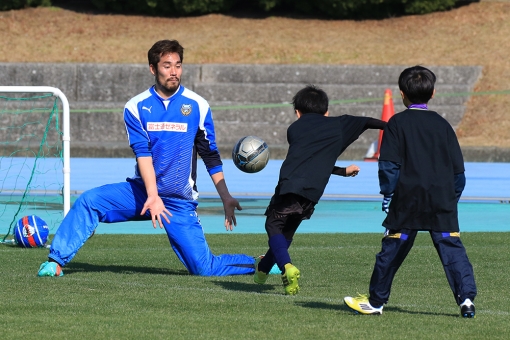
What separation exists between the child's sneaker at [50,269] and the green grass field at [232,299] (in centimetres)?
9

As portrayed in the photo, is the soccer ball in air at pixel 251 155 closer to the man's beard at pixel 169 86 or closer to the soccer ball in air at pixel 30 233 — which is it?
the man's beard at pixel 169 86

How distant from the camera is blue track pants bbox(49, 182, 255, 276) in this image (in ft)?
27.7

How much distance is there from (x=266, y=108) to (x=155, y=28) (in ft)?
23.8

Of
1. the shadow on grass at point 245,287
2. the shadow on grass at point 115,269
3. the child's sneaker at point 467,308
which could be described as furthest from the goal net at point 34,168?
the child's sneaker at point 467,308

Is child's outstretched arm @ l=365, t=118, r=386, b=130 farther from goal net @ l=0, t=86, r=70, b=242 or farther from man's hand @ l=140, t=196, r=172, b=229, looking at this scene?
goal net @ l=0, t=86, r=70, b=242

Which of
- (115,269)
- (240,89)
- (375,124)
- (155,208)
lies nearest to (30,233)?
(115,269)

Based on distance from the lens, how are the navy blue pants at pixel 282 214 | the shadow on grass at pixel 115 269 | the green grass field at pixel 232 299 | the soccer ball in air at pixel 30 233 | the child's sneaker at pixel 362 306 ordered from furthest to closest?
the soccer ball in air at pixel 30 233 < the shadow on grass at pixel 115 269 < the navy blue pants at pixel 282 214 < the child's sneaker at pixel 362 306 < the green grass field at pixel 232 299

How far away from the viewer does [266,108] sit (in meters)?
26.9

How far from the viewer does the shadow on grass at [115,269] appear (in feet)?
29.0

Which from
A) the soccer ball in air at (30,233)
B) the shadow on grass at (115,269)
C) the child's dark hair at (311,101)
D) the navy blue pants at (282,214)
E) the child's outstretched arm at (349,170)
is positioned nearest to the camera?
the child's outstretched arm at (349,170)

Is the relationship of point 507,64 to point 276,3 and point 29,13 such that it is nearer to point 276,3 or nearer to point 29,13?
point 276,3

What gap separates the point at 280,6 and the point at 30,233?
24401 mm

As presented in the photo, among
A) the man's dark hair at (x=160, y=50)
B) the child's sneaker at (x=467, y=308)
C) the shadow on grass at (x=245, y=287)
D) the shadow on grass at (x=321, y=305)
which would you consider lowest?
the shadow on grass at (x=245, y=287)

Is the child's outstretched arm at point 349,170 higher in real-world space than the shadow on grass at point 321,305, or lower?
higher
